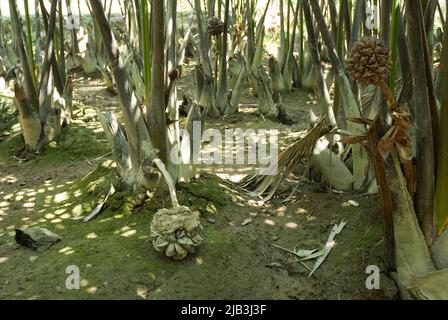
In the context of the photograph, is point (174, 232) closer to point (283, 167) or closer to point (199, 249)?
point (199, 249)

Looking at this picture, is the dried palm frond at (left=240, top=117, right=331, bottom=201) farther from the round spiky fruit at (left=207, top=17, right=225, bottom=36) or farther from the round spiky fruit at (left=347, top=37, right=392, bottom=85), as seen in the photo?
the round spiky fruit at (left=207, top=17, right=225, bottom=36)

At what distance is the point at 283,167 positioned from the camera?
119 inches

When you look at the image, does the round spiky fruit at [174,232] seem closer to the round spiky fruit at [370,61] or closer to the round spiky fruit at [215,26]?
the round spiky fruit at [370,61]

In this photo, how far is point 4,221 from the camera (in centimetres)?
329

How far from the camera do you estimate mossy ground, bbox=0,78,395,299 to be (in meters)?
2.37

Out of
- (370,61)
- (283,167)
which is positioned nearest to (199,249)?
(283,167)

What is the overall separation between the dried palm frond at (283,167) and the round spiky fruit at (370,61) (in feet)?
2.43

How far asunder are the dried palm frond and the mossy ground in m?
0.13

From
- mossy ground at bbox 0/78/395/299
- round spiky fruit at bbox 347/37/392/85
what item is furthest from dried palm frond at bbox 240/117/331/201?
round spiky fruit at bbox 347/37/392/85

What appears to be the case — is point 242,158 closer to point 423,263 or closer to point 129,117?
point 129,117

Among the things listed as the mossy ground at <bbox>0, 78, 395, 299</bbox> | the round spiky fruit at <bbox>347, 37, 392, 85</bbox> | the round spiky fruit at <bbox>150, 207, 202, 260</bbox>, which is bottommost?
the mossy ground at <bbox>0, 78, 395, 299</bbox>

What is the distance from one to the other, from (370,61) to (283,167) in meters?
1.20

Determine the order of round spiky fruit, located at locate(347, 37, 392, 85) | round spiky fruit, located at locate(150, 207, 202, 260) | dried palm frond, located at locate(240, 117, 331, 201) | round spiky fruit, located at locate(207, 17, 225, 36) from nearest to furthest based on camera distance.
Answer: round spiky fruit, located at locate(347, 37, 392, 85)
round spiky fruit, located at locate(150, 207, 202, 260)
dried palm frond, located at locate(240, 117, 331, 201)
round spiky fruit, located at locate(207, 17, 225, 36)

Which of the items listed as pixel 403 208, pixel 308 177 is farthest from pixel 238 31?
pixel 403 208
